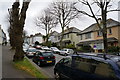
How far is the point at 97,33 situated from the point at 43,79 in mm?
29507

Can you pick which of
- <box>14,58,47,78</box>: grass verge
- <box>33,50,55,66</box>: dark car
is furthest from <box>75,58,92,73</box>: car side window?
<box>33,50,55,66</box>: dark car

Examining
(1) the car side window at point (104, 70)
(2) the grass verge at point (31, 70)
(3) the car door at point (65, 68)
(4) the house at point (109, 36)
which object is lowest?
(2) the grass verge at point (31, 70)

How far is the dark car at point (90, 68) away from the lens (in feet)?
12.8

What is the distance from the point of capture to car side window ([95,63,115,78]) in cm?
389

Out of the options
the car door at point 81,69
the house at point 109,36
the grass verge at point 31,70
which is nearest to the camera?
the car door at point 81,69

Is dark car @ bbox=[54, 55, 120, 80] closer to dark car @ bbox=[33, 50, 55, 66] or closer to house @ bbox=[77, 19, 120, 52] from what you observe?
dark car @ bbox=[33, 50, 55, 66]

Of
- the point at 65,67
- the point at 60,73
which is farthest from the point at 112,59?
the point at 60,73

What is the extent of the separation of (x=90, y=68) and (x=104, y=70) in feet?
1.96

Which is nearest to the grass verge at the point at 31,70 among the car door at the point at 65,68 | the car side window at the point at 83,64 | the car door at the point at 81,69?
the car door at the point at 65,68

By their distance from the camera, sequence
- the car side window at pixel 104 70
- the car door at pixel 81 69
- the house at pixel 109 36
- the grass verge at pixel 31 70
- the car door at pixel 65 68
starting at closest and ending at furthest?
the car side window at pixel 104 70, the car door at pixel 81 69, the car door at pixel 65 68, the grass verge at pixel 31 70, the house at pixel 109 36

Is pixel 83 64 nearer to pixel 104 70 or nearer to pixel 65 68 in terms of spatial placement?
pixel 104 70

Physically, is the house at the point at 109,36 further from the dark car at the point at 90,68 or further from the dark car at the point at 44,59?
the dark car at the point at 90,68

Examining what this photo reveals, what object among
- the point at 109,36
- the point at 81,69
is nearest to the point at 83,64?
the point at 81,69

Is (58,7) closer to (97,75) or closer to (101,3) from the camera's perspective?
(101,3)
